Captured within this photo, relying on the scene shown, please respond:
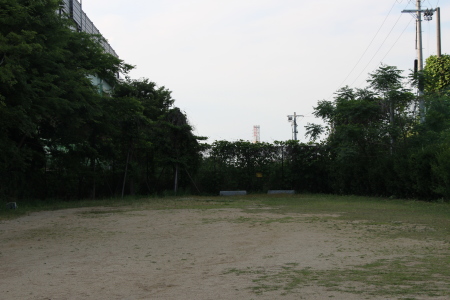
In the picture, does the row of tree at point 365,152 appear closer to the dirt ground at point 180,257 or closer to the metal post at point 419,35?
the metal post at point 419,35

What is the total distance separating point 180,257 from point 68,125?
13931 mm

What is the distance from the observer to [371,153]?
24.0 metres

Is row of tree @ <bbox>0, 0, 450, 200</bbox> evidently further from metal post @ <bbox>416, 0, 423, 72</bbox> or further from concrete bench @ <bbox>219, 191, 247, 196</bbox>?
metal post @ <bbox>416, 0, 423, 72</bbox>

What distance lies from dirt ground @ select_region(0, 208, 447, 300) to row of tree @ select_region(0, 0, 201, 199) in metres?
5.04

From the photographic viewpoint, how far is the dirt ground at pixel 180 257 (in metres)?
5.48

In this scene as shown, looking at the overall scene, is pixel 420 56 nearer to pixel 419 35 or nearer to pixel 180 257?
pixel 419 35

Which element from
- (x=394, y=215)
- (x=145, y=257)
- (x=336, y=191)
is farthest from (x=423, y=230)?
(x=336, y=191)

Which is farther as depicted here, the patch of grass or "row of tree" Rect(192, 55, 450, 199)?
"row of tree" Rect(192, 55, 450, 199)

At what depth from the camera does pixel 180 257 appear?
7691mm

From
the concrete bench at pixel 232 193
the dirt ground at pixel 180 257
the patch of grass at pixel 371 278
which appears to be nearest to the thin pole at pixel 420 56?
the concrete bench at pixel 232 193

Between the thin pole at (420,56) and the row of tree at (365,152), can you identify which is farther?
the thin pole at (420,56)

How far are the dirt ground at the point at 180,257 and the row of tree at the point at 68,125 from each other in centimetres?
504

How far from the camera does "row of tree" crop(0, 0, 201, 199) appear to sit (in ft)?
52.5

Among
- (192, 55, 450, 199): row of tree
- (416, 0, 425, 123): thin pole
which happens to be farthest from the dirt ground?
(416, 0, 425, 123): thin pole
